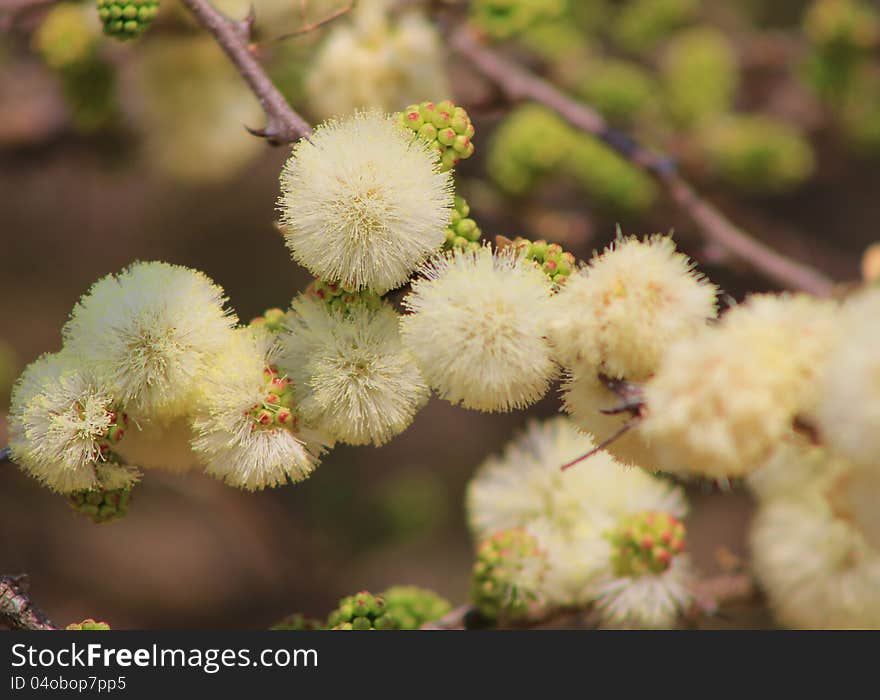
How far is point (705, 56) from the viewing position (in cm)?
292

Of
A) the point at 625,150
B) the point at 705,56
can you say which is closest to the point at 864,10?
the point at 705,56

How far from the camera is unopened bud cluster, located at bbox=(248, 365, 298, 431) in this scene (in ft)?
4.25

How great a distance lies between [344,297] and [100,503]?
0.53 metres

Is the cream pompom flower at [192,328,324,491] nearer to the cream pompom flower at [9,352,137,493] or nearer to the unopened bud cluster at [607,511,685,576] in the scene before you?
the cream pompom flower at [9,352,137,493]

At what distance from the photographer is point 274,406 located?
4.27 feet

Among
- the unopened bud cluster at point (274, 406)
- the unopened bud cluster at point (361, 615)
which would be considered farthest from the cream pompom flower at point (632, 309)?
the unopened bud cluster at point (361, 615)

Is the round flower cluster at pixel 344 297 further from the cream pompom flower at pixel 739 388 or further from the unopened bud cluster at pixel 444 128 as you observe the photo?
the cream pompom flower at pixel 739 388

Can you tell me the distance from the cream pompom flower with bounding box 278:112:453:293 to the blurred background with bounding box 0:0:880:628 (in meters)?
0.97

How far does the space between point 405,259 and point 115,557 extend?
2758mm

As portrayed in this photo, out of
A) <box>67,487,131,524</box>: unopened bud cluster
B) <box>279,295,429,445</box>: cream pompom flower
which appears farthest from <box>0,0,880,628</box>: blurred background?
<box>279,295,429,445</box>: cream pompom flower

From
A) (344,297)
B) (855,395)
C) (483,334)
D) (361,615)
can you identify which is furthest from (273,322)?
(855,395)

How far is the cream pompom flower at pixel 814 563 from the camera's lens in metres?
1.65

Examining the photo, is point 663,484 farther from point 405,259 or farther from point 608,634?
point 405,259

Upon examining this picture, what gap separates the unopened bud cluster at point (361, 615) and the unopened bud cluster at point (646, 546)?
54cm
